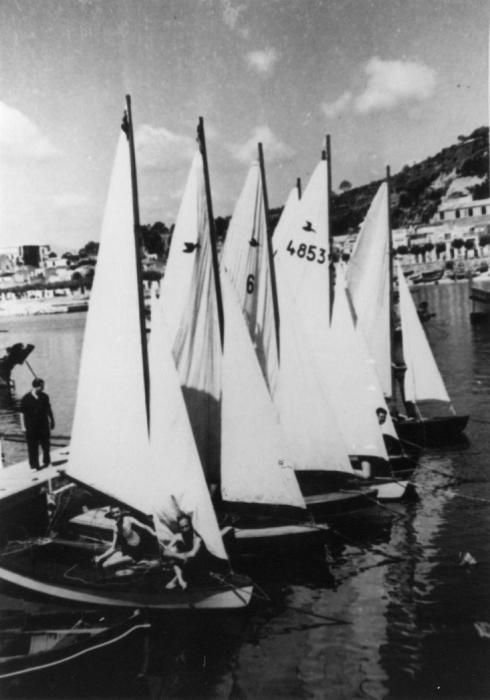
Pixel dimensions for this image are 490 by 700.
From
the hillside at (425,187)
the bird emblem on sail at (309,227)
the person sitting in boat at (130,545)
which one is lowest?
the person sitting in boat at (130,545)

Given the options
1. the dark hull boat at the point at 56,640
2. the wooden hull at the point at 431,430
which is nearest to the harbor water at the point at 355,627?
the dark hull boat at the point at 56,640

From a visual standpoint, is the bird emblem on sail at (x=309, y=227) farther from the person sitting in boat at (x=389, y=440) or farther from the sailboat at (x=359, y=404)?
the person sitting in boat at (x=389, y=440)

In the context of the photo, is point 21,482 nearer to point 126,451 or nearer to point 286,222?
point 126,451

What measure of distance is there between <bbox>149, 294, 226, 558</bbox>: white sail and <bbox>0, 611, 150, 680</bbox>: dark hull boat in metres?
1.61

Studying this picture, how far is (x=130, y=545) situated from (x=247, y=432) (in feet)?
8.67

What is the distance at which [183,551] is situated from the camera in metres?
9.56

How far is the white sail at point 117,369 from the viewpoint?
10.2 metres

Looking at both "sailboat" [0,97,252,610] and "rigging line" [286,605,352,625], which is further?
"rigging line" [286,605,352,625]

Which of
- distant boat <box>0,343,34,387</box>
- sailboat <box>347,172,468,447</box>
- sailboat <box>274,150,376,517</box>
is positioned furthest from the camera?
distant boat <box>0,343,34,387</box>

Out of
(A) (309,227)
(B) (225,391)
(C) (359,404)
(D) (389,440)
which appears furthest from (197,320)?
(D) (389,440)

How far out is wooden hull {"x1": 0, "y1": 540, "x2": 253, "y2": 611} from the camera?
31.2ft

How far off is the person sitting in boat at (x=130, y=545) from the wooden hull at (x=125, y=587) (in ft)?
0.61

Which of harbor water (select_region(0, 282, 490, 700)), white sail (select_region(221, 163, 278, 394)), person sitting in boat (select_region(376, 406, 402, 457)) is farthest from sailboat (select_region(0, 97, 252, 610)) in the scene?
person sitting in boat (select_region(376, 406, 402, 457))

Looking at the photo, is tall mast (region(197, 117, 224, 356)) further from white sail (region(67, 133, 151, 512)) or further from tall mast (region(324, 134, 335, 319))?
tall mast (region(324, 134, 335, 319))
